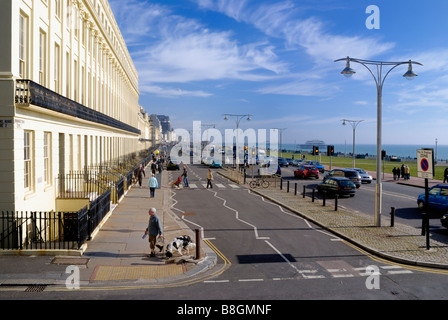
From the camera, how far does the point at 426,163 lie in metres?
13.2

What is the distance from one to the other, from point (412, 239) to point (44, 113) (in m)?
15.2

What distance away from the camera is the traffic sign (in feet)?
Result: 42.7

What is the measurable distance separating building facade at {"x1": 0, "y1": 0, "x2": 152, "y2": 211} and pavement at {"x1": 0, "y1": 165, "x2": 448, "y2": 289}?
2.67 metres

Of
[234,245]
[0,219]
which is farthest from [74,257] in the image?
[234,245]

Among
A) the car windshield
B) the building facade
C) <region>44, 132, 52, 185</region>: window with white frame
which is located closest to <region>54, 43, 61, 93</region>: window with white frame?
the building facade

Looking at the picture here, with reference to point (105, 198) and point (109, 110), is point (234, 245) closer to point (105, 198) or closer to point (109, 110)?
point (105, 198)

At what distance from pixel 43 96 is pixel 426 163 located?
13.8 m

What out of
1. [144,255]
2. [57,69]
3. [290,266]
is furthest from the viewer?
[57,69]

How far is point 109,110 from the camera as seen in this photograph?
120 ft

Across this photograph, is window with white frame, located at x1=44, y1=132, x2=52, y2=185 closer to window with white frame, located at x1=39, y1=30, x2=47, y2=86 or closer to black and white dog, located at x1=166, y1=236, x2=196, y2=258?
window with white frame, located at x1=39, y1=30, x2=47, y2=86

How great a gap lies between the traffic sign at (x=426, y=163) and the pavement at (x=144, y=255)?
2.55 m

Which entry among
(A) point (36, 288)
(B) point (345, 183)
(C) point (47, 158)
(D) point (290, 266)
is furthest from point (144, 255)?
(B) point (345, 183)

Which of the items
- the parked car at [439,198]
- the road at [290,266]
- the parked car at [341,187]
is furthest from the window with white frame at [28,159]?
the parked car at [341,187]

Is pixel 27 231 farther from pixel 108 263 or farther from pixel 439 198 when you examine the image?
pixel 439 198
